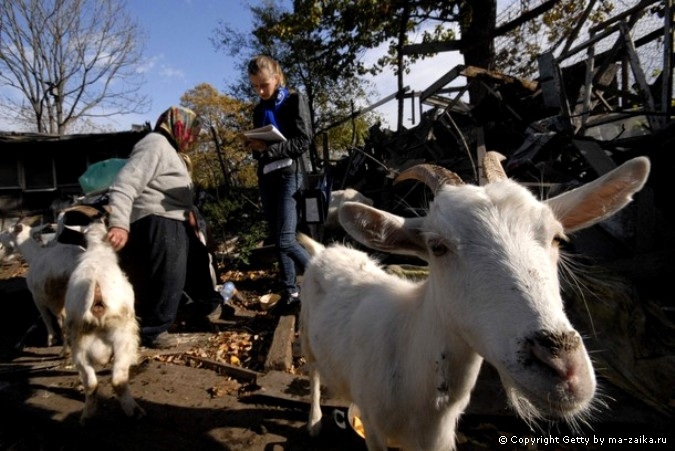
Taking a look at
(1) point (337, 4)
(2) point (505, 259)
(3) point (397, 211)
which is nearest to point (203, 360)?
(2) point (505, 259)

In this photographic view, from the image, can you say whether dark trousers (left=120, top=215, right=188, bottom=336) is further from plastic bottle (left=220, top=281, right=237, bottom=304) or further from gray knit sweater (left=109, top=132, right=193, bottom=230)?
plastic bottle (left=220, top=281, right=237, bottom=304)

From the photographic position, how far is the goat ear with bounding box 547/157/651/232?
159 cm

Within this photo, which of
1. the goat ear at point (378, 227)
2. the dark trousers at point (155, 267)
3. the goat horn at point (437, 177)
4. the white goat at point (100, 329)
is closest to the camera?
the goat ear at point (378, 227)

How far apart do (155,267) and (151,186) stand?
813 millimetres

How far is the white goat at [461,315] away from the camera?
1.19m

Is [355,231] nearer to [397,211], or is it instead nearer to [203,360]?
[203,360]

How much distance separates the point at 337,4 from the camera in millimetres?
15125

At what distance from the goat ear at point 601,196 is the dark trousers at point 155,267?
3.55m

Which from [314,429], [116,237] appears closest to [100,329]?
[116,237]

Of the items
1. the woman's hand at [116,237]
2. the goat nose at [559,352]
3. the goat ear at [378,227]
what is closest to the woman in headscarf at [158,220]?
the woman's hand at [116,237]

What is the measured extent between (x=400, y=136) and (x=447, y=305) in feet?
29.5

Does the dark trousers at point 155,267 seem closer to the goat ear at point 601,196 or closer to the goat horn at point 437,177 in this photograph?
the goat horn at point 437,177

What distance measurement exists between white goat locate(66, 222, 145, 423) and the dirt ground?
0.23m

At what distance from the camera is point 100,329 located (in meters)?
3.11
